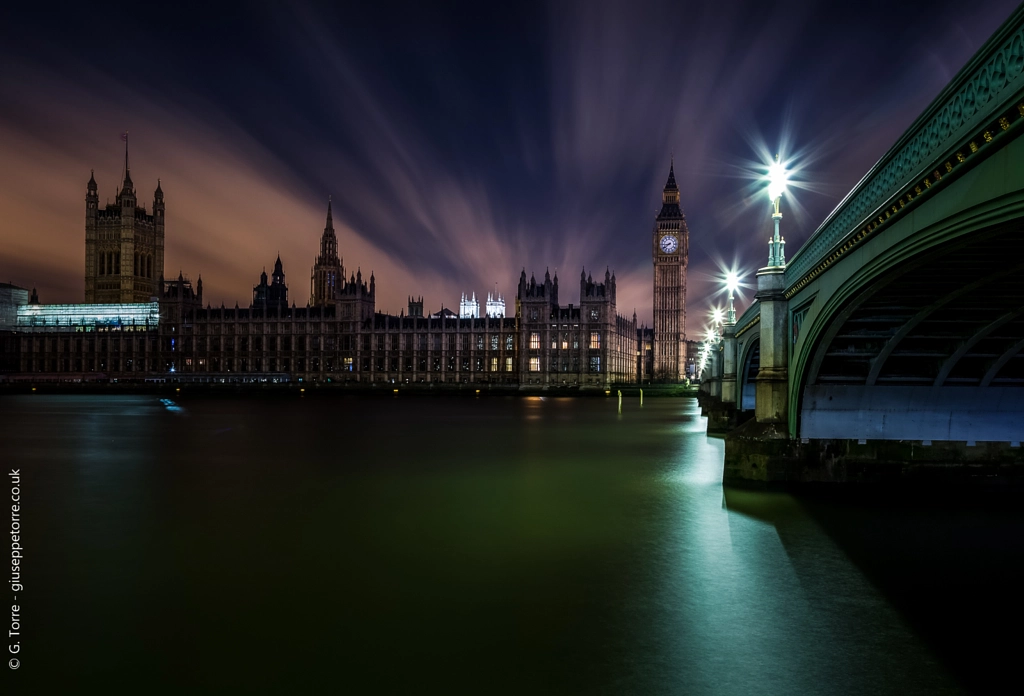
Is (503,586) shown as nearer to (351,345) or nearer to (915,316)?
(915,316)

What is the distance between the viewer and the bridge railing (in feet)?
22.9

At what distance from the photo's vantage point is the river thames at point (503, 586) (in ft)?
A: 30.1

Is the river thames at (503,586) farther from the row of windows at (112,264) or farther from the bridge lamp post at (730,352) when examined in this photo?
the row of windows at (112,264)

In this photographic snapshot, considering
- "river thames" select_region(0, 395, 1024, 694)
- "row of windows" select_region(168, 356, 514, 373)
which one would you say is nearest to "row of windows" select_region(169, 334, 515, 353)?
"row of windows" select_region(168, 356, 514, 373)

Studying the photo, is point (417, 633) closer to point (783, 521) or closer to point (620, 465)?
point (783, 521)

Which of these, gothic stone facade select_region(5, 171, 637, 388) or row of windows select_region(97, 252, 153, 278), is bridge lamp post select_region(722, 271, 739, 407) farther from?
row of windows select_region(97, 252, 153, 278)

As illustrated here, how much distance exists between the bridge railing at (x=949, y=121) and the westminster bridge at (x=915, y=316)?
23 millimetres

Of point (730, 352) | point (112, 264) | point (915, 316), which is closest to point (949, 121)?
point (915, 316)

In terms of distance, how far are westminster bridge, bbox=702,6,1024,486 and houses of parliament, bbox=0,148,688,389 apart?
11028 centimetres

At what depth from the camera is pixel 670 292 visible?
165125 mm

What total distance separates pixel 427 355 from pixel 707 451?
109 meters

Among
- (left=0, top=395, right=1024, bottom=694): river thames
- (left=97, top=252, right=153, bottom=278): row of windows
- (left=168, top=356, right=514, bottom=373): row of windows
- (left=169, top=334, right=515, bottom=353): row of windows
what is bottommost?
(left=0, top=395, right=1024, bottom=694): river thames

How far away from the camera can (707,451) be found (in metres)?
33.9

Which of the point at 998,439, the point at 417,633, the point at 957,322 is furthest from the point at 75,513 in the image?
the point at 998,439
